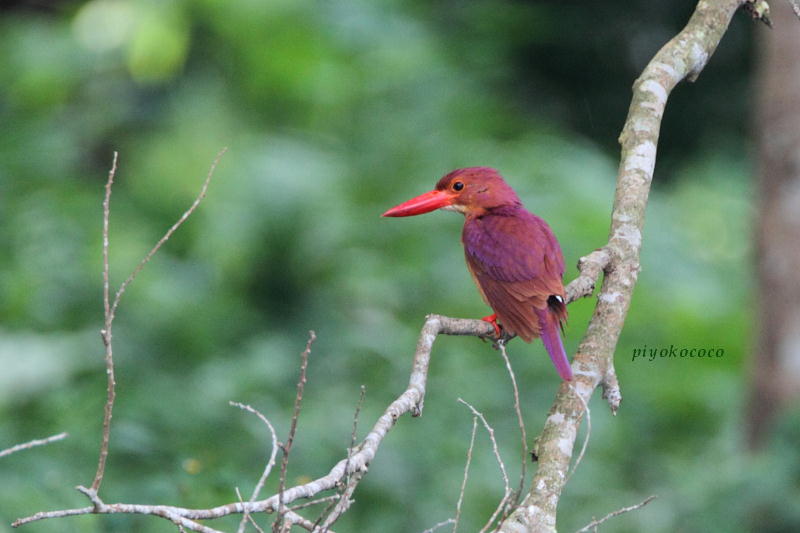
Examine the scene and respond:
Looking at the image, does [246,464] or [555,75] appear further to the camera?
[555,75]

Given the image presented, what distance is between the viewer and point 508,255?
2617mm

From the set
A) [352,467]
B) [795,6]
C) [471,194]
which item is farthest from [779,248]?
[352,467]

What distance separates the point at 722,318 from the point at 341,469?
4.41 metres

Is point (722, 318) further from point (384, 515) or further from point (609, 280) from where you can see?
point (609, 280)

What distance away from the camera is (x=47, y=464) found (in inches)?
125

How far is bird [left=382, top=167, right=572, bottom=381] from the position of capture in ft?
8.02

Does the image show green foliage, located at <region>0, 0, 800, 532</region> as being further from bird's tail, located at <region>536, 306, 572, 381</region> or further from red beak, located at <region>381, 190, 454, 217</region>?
bird's tail, located at <region>536, 306, 572, 381</region>

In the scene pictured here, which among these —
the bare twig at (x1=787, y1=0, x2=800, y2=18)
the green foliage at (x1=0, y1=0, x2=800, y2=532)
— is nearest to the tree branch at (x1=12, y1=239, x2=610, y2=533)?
the bare twig at (x1=787, y1=0, x2=800, y2=18)

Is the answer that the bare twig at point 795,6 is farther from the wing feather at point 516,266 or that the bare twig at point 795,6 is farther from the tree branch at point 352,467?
the wing feather at point 516,266

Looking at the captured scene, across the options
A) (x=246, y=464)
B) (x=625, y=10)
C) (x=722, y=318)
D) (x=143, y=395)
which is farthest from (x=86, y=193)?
(x=625, y=10)

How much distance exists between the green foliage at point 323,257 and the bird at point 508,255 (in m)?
0.91

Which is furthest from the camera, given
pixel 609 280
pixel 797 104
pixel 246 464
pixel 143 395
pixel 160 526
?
pixel 797 104

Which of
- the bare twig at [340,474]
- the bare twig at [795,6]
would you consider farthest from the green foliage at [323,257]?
the bare twig at [795,6]

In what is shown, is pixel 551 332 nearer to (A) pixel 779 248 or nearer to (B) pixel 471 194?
(B) pixel 471 194
